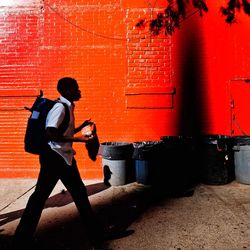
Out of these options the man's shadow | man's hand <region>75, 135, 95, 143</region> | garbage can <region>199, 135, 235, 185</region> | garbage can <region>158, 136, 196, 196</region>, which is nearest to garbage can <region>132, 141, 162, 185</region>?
garbage can <region>158, 136, 196, 196</region>

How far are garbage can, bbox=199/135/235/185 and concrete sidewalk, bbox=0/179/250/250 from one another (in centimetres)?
18

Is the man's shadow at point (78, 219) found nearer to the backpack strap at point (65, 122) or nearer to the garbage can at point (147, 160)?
the garbage can at point (147, 160)

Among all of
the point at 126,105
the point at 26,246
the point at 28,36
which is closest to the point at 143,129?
the point at 126,105

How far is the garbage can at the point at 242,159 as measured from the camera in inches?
226

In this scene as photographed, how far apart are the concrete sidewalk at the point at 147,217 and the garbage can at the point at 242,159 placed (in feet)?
0.51

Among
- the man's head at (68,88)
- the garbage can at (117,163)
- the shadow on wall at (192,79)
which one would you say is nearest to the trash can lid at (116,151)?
the garbage can at (117,163)

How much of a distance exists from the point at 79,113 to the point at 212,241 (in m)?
4.10

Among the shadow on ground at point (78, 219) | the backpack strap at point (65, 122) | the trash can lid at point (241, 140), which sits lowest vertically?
the shadow on ground at point (78, 219)

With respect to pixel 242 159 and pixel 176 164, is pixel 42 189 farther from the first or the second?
pixel 242 159

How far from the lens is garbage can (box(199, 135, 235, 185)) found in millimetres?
5782

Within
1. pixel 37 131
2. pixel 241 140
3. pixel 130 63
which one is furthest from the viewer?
pixel 130 63

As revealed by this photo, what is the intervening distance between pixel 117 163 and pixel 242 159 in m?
2.49

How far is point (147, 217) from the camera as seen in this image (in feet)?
14.0

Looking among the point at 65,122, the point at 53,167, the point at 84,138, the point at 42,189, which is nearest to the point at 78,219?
the point at 42,189
